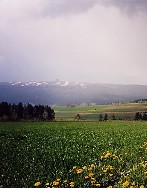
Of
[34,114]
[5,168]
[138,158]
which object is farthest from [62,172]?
[34,114]

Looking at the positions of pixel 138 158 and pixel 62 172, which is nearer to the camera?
pixel 62 172

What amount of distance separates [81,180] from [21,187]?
1.55 meters

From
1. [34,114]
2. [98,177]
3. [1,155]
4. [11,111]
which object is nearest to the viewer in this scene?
[98,177]

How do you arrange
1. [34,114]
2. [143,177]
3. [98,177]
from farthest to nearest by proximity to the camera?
[34,114], [98,177], [143,177]

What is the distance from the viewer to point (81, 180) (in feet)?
28.5

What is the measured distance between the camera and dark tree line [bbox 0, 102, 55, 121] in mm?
89688

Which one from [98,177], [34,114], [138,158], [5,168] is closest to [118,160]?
[138,158]

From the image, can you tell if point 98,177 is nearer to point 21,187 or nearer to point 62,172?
point 62,172

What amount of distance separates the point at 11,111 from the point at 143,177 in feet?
277

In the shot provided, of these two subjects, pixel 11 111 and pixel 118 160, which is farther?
pixel 11 111

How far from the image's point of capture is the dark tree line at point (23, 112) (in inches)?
3531

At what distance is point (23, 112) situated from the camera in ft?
315

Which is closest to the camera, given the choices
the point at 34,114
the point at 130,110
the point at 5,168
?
the point at 5,168

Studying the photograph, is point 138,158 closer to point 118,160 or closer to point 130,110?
point 118,160
